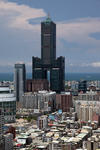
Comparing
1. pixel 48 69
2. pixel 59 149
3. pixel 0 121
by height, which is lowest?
pixel 59 149

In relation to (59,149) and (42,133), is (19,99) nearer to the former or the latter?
(42,133)

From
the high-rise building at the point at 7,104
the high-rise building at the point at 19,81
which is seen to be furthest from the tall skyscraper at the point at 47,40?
the high-rise building at the point at 7,104

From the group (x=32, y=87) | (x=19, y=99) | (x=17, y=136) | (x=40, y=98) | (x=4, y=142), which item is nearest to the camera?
(x=4, y=142)

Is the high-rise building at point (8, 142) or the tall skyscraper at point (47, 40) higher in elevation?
the tall skyscraper at point (47, 40)

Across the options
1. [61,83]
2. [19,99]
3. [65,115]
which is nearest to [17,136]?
[65,115]

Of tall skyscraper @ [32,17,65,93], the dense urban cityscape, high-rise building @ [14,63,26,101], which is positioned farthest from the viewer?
tall skyscraper @ [32,17,65,93]

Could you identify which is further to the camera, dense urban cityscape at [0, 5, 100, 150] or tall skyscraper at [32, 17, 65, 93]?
tall skyscraper at [32, 17, 65, 93]

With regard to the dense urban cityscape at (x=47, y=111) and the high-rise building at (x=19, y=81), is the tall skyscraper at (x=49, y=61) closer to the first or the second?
the dense urban cityscape at (x=47, y=111)

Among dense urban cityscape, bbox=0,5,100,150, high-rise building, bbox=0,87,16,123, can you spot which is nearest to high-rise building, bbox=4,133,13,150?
dense urban cityscape, bbox=0,5,100,150

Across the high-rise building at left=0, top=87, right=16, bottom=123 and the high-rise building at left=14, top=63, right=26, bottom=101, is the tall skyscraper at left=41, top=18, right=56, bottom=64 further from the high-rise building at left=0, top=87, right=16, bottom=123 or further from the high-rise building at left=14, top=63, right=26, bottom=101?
Result: the high-rise building at left=0, top=87, right=16, bottom=123
